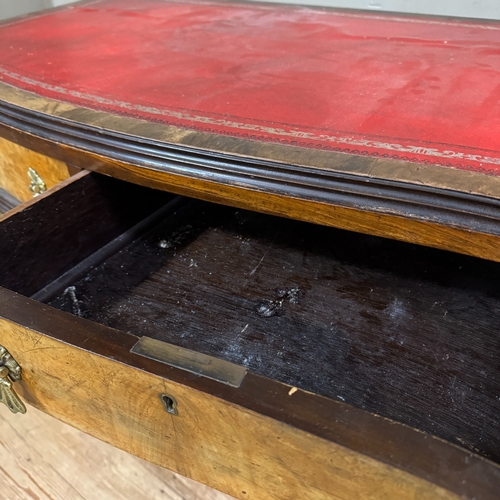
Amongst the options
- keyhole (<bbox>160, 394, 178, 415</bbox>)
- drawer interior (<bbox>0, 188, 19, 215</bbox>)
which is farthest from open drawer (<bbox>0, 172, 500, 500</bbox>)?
drawer interior (<bbox>0, 188, 19, 215</bbox>)

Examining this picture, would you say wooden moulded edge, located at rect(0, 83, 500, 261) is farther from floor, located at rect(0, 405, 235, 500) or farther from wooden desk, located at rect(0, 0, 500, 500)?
floor, located at rect(0, 405, 235, 500)

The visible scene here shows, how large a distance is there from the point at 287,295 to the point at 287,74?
1.13 feet

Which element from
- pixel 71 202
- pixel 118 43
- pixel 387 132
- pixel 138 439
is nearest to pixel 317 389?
pixel 138 439

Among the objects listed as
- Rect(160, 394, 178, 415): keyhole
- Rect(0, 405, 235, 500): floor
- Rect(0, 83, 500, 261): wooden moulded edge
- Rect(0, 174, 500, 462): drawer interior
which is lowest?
Rect(0, 405, 235, 500): floor

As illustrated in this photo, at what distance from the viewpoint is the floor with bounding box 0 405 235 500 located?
807 mm

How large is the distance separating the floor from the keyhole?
437mm

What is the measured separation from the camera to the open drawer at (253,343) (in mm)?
380

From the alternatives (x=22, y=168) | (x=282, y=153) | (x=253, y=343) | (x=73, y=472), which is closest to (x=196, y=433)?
(x=253, y=343)

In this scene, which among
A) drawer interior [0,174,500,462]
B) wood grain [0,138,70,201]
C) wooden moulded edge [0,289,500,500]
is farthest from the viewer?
wood grain [0,138,70,201]

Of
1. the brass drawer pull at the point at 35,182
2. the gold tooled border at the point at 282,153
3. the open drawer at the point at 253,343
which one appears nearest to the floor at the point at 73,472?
the open drawer at the point at 253,343

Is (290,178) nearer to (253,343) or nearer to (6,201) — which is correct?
(253,343)

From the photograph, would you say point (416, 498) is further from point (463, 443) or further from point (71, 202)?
point (71, 202)

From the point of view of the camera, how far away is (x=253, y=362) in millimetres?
610

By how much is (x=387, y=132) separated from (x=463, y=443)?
1.12 ft
